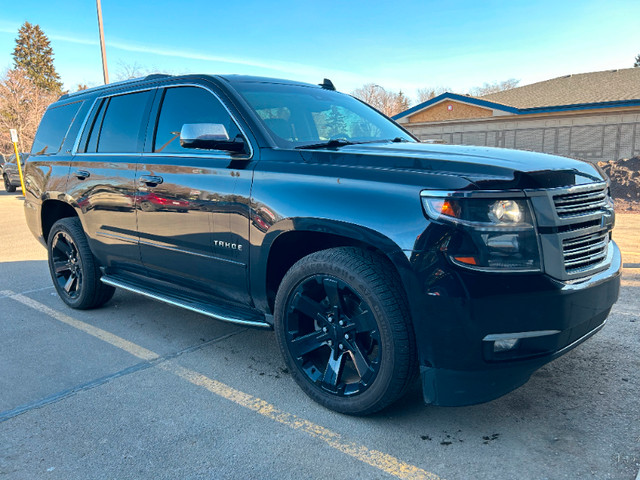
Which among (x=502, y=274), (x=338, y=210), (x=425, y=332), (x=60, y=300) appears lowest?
(x=60, y=300)

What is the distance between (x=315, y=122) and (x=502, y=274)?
194cm

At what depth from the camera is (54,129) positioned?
5.19m

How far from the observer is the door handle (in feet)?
12.0

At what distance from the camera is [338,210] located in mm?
2646

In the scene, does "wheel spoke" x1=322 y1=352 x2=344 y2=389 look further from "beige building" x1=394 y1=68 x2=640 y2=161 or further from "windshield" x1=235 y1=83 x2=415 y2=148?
"beige building" x1=394 y1=68 x2=640 y2=161

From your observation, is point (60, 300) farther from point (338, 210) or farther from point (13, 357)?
point (338, 210)

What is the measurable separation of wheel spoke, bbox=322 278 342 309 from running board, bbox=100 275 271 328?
0.58 metres

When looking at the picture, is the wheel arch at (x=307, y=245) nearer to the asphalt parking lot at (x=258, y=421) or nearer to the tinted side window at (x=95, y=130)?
the asphalt parking lot at (x=258, y=421)

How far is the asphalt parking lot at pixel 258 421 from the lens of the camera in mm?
2383

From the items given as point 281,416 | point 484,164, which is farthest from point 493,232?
point 281,416

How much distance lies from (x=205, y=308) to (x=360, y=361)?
1282 mm

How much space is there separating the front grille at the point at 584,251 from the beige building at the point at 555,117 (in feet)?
74.7

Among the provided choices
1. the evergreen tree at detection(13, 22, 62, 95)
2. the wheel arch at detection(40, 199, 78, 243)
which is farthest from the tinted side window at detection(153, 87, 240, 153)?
the evergreen tree at detection(13, 22, 62, 95)

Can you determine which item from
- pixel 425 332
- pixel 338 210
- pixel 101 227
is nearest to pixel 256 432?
pixel 425 332
